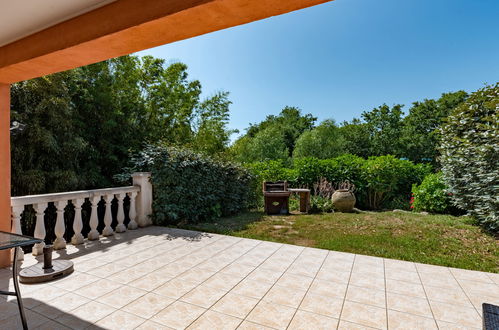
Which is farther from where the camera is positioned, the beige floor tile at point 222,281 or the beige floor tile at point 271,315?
the beige floor tile at point 222,281

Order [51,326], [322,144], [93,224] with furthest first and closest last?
[322,144], [93,224], [51,326]

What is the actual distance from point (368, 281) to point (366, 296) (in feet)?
1.23

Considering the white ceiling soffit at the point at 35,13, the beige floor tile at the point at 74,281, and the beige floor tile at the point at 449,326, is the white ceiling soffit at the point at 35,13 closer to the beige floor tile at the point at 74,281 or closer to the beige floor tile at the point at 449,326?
the beige floor tile at the point at 74,281

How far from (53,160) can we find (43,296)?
3.83 meters

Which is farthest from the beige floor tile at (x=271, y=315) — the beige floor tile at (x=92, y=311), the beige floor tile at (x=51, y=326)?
the beige floor tile at (x=51, y=326)

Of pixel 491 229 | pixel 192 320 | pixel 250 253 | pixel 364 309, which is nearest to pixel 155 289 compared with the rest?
pixel 192 320

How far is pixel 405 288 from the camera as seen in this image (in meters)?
2.64

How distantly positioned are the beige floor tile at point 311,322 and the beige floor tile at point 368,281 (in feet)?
2.69

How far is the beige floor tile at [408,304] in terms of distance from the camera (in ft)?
7.25

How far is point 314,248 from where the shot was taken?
3941 mm

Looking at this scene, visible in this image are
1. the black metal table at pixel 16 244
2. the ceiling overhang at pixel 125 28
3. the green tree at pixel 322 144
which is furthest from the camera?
the green tree at pixel 322 144

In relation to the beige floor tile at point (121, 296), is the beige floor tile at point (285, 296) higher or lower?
lower

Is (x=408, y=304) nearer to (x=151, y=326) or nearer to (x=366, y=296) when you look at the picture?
(x=366, y=296)

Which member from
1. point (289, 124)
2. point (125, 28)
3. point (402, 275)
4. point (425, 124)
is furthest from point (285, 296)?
point (289, 124)
